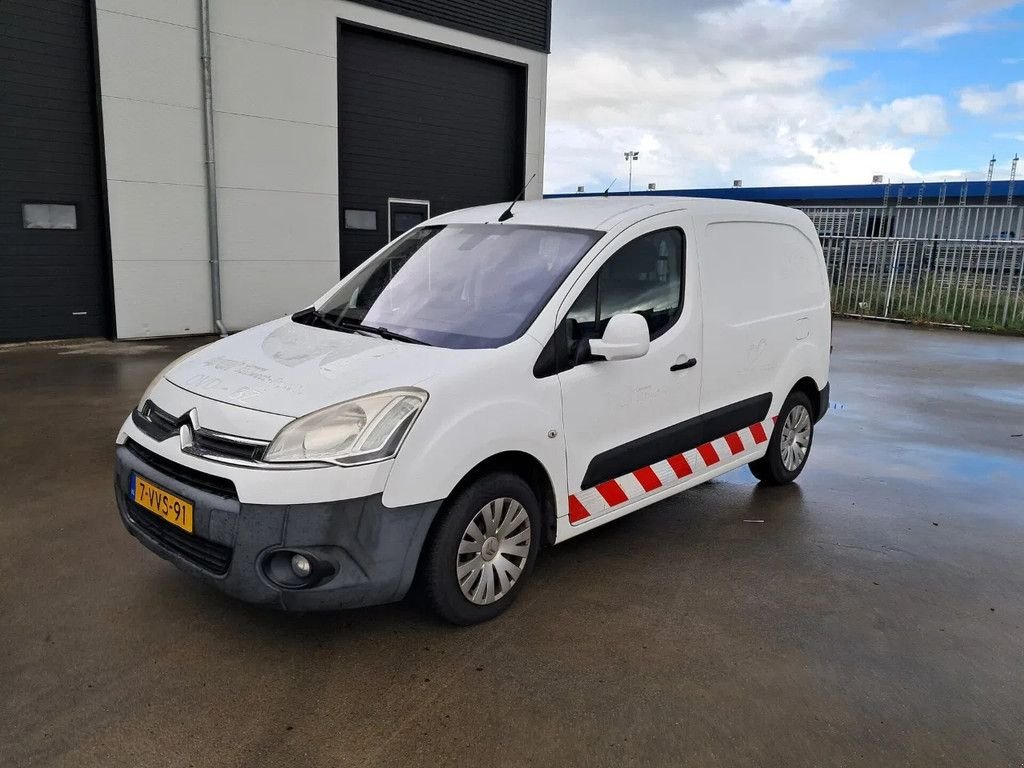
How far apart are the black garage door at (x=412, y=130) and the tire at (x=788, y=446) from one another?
960cm

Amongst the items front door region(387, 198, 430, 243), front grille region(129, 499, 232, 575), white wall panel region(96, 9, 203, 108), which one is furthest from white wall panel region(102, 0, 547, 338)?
front grille region(129, 499, 232, 575)

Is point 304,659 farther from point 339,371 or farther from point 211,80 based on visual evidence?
point 211,80

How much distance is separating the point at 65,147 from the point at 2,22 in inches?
60.9

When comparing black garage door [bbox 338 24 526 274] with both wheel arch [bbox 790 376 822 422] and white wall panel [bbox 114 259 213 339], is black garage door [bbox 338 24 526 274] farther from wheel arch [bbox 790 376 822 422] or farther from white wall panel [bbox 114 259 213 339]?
wheel arch [bbox 790 376 822 422]

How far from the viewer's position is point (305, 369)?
3146 mm

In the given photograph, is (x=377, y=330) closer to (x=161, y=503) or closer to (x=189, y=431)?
(x=189, y=431)

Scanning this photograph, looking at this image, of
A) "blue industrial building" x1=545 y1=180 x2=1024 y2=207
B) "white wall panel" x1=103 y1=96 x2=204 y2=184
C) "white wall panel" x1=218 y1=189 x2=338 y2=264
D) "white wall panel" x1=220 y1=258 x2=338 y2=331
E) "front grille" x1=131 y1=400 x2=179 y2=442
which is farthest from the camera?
"blue industrial building" x1=545 y1=180 x2=1024 y2=207

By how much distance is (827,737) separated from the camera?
8.55ft

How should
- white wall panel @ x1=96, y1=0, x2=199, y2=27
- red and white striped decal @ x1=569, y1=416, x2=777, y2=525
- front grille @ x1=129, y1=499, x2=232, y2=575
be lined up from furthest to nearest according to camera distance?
white wall panel @ x1=96, y1=0, x2=199, y2=27, red and white striped decal @ x1=569, y1=416, x2=777, y2=525, front grille @ x1=129, y1=499, x2=232, y2=575

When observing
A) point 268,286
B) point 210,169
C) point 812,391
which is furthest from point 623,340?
point 268,286

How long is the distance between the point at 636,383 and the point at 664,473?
23.5 inches

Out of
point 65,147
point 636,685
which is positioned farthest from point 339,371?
A: point 65,147

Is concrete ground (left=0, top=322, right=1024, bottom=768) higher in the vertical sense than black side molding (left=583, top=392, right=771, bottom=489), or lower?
lower

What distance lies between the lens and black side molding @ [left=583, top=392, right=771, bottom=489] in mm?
3639
